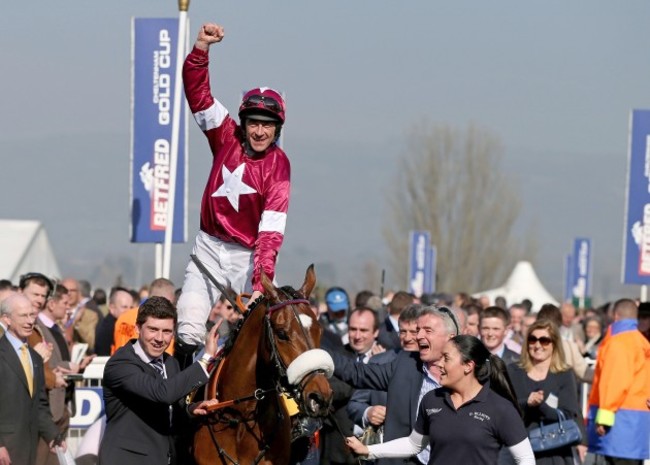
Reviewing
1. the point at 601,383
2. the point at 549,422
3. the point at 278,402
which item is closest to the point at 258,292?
the point at 278,402

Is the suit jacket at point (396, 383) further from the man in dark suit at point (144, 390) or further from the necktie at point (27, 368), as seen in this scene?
the necktie at point (27, 368)

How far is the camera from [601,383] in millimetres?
12102

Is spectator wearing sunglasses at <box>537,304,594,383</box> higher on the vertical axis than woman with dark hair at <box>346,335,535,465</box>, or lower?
lower

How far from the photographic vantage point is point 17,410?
966 cm

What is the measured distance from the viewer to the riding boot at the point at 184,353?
876cm

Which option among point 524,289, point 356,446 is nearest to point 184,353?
point 356,446

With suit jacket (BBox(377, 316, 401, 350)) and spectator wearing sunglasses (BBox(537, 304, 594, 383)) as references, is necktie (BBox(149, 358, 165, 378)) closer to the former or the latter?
suit jacket (BBox(377, 316, 401, 350))

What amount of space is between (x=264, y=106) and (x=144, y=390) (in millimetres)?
1808

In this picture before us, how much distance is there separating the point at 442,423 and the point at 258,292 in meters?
1.59

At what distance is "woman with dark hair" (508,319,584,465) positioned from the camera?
1028cm

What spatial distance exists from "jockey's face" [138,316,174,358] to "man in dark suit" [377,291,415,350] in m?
3.58

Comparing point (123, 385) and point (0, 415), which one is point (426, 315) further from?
point (0, 415)

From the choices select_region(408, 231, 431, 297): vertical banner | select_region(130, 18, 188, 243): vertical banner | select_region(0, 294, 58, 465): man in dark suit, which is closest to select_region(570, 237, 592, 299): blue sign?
select_region(408, 231, 431, 297): vertical banner

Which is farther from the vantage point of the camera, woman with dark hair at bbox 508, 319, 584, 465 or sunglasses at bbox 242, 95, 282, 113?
woman with dark hair at bbox 508, 319, 584, 465
